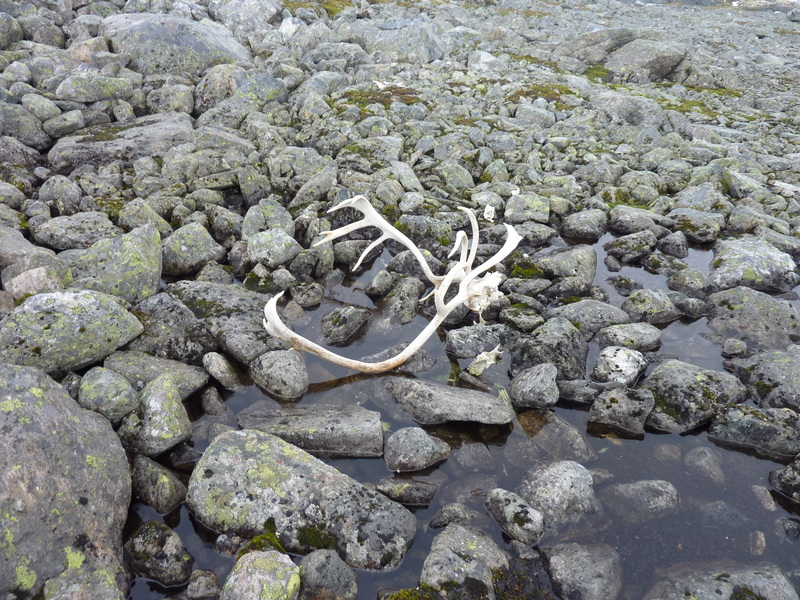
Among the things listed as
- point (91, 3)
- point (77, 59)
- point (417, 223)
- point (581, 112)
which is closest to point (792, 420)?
point (417, 223)

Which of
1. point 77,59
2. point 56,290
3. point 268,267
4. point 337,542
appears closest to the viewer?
point 337,542

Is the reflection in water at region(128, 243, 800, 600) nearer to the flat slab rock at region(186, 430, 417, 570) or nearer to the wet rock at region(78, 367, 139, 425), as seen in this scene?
the flat slab rock at region(186, 430, 417, 570)

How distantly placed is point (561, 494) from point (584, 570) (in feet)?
2.82

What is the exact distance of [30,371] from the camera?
5207 millimetres

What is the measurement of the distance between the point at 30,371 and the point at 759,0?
113 m

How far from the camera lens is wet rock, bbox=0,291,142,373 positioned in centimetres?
612

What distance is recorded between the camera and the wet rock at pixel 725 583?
4.73 meters

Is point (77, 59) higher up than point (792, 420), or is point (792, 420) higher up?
point (77, 59)

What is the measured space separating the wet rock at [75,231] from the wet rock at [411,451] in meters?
7.19

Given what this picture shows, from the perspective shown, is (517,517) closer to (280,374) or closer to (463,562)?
(463,562)

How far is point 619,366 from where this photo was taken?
750 cm

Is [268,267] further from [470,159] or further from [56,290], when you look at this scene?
[470,159]

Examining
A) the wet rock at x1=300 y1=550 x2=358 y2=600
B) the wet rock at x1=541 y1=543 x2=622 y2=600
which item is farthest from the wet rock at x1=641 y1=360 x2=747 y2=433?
the wet rock at x1=300 y1=550 x2=358 y2=600

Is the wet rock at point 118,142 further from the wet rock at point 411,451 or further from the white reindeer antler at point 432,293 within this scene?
the wet rock at point 411,451
